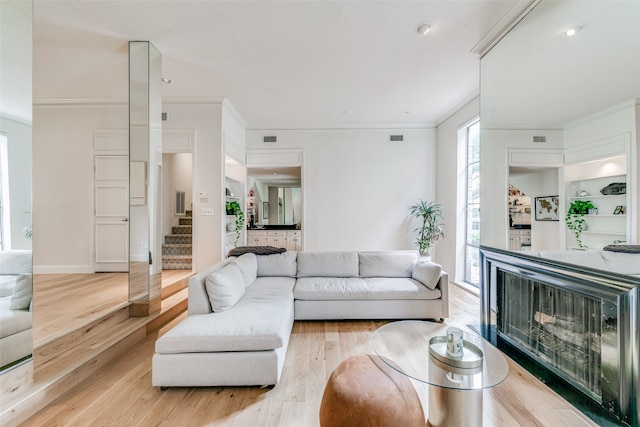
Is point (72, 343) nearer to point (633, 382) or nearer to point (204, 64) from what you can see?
point (204, 64)

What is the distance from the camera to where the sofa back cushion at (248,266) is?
2891mm

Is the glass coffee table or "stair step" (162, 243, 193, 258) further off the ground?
"stair step" (162, 243, 193, 258)

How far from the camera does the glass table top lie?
4.34 ft

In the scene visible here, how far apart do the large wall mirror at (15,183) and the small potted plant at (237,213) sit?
3.08m

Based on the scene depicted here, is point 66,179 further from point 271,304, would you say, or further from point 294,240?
point 271,304

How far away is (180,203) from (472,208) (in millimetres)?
6127

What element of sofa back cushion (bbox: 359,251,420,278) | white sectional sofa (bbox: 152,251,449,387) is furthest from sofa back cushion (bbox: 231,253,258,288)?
sofa back cushion (bbox: 359,251,420,278)

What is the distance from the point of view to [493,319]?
109 inches

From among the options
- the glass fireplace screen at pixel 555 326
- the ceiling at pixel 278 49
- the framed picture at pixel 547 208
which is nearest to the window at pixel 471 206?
the ceiling at pixel 278 49

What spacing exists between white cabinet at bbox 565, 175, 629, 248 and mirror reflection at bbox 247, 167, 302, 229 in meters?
4.99

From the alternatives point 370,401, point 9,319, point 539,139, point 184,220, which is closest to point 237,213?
point 184,220

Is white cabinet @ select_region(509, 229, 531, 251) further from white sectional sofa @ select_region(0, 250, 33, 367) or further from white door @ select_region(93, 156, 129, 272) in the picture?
white door @ select_region(93, 156, 129, 272)

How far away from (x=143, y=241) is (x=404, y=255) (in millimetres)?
3135

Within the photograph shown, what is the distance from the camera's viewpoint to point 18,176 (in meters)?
1.69
